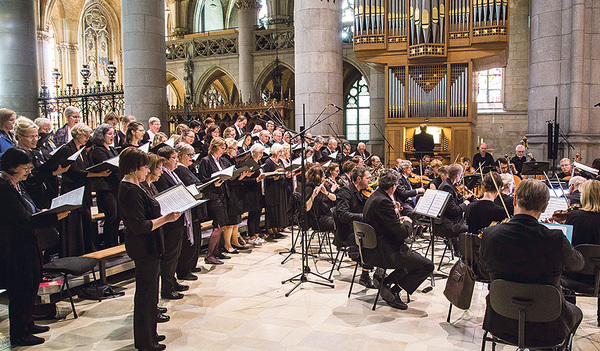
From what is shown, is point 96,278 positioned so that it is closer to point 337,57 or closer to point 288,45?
point 337,57

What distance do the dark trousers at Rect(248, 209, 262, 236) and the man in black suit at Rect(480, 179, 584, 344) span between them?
5305mm

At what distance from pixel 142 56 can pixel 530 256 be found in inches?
368

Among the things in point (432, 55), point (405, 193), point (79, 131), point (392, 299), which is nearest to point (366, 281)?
point (392, 299)

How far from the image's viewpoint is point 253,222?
27.0 feet

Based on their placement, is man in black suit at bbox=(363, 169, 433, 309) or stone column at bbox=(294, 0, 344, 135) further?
stone column at bbox=(294, 0, 344, 135)

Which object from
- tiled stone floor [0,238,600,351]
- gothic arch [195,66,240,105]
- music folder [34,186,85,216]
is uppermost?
gothic arch [195,66,240,105]

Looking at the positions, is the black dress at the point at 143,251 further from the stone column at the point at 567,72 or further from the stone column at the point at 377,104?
the stone column at the point at 377,104

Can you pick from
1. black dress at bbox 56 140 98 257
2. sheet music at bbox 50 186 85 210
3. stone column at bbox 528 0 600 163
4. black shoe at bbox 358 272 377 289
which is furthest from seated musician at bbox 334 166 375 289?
stone column at bbox 528 0 600 163

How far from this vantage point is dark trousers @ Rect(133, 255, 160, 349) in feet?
12.6

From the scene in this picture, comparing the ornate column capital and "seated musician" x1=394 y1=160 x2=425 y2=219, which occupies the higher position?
the ornate column capital

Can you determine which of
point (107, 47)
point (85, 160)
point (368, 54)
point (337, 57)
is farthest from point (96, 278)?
point (107, 47)

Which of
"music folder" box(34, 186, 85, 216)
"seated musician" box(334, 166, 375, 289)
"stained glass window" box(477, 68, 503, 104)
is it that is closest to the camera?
"music folder" box(34, 186, 85, 216)

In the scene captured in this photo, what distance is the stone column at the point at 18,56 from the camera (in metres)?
10.9

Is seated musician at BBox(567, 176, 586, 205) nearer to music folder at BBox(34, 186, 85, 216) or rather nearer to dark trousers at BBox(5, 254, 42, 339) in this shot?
music folder at BBox(34, 186, 85, 216)
